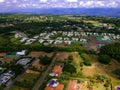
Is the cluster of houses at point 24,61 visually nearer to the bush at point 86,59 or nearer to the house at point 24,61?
the house at point 24,61

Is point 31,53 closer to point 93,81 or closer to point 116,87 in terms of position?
point 93,81

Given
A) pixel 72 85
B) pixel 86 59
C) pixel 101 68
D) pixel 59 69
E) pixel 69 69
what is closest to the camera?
pixel 72 85

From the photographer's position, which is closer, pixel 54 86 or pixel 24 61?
pixel 54 86

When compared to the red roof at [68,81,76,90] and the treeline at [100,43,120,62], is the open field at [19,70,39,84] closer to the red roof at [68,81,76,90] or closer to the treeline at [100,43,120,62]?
the red roof at [68,81,76,90]

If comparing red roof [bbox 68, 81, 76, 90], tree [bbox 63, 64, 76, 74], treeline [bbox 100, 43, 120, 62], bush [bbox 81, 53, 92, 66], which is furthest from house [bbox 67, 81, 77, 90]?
treeline [bbox 100, 43, 120, 62]

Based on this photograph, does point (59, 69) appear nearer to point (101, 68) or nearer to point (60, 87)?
point (60, 87)

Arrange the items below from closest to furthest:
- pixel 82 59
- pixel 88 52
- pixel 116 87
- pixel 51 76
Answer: pixel 116 87 < pixel 51 76 < pixel 82 59 < pixel 88 52

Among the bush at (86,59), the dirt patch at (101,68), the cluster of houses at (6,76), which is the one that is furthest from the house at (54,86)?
the bush at (86,59)

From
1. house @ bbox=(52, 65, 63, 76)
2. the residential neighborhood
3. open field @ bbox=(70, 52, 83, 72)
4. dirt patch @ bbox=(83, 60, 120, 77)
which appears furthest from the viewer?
open field @ bbox=(70, 52, 83, 72)

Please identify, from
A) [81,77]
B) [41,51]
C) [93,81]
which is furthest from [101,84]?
[41,51]

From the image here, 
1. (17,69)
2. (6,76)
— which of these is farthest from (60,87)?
(6,76)

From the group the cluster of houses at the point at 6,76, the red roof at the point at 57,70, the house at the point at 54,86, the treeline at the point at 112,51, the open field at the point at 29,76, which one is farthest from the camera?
the treeline at the point at 112,51
